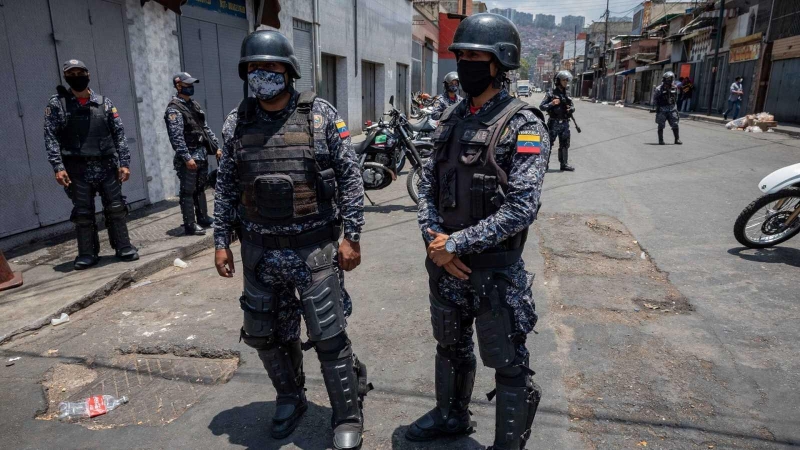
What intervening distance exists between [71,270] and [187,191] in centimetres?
154

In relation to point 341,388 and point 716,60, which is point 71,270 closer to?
point 341,388

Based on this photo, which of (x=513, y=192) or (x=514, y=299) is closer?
(x=513, y=192)

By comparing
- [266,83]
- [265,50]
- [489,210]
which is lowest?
[489,210]

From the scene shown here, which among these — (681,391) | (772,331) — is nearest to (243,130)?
(681,391)

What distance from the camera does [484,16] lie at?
229cm

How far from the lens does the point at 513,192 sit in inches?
84.4

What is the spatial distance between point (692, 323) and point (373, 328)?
235 centimetres

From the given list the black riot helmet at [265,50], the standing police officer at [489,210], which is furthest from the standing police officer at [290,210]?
the standing police officer at [489,210]

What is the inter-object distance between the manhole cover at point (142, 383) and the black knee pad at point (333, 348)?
40.2 inches

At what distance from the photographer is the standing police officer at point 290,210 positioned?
2.52 m

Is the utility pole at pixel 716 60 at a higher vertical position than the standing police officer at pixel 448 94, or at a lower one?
higher

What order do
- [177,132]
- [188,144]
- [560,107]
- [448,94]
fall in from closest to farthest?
[177,132], [188,144], [448,94], [560,107]

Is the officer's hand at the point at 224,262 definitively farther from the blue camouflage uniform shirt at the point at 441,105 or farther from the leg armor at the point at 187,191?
the blue camouflage uniform shirt at the point at 441,105

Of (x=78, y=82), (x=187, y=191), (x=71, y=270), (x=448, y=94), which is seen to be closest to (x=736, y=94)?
(x=448, y=94)
